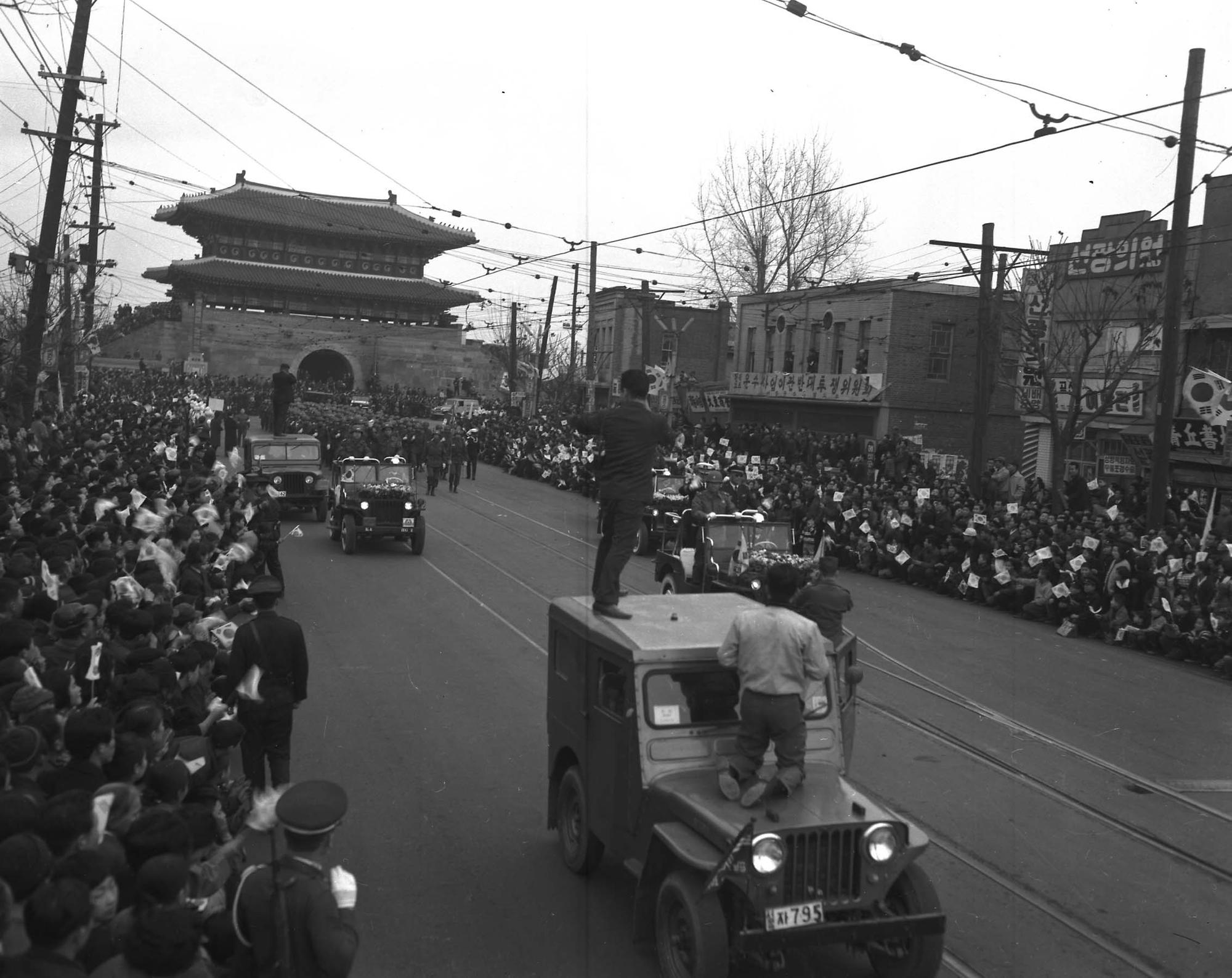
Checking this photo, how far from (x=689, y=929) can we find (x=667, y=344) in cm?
5592

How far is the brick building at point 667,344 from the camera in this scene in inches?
2040

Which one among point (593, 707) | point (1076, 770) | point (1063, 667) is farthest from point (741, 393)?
point (593, 707)

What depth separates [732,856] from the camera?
5.23 m

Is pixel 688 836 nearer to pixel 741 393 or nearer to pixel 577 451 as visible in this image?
pixel 577 451

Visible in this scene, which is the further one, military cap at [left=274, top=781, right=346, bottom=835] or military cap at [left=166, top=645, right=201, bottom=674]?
military cap at [left=166, top=645, right=201, bottom=674]

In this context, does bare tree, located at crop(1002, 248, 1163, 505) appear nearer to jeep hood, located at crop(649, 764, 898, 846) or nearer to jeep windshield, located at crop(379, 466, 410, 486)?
jeep windshield, located at crop(379, 466, 410, 486)

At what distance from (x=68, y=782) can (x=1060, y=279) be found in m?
29.5

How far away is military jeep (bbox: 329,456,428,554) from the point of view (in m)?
22.7

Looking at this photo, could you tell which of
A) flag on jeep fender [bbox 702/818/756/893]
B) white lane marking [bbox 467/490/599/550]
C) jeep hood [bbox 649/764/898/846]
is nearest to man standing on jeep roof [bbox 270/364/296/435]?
white lane marking [bbox 467/490/599/550]

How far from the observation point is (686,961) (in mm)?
5629

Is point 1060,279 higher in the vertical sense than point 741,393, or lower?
higher

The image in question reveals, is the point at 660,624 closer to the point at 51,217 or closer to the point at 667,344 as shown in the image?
the point at 51,217

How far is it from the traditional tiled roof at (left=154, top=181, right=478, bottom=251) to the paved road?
196 feet

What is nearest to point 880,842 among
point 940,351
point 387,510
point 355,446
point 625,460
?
point 625,460
